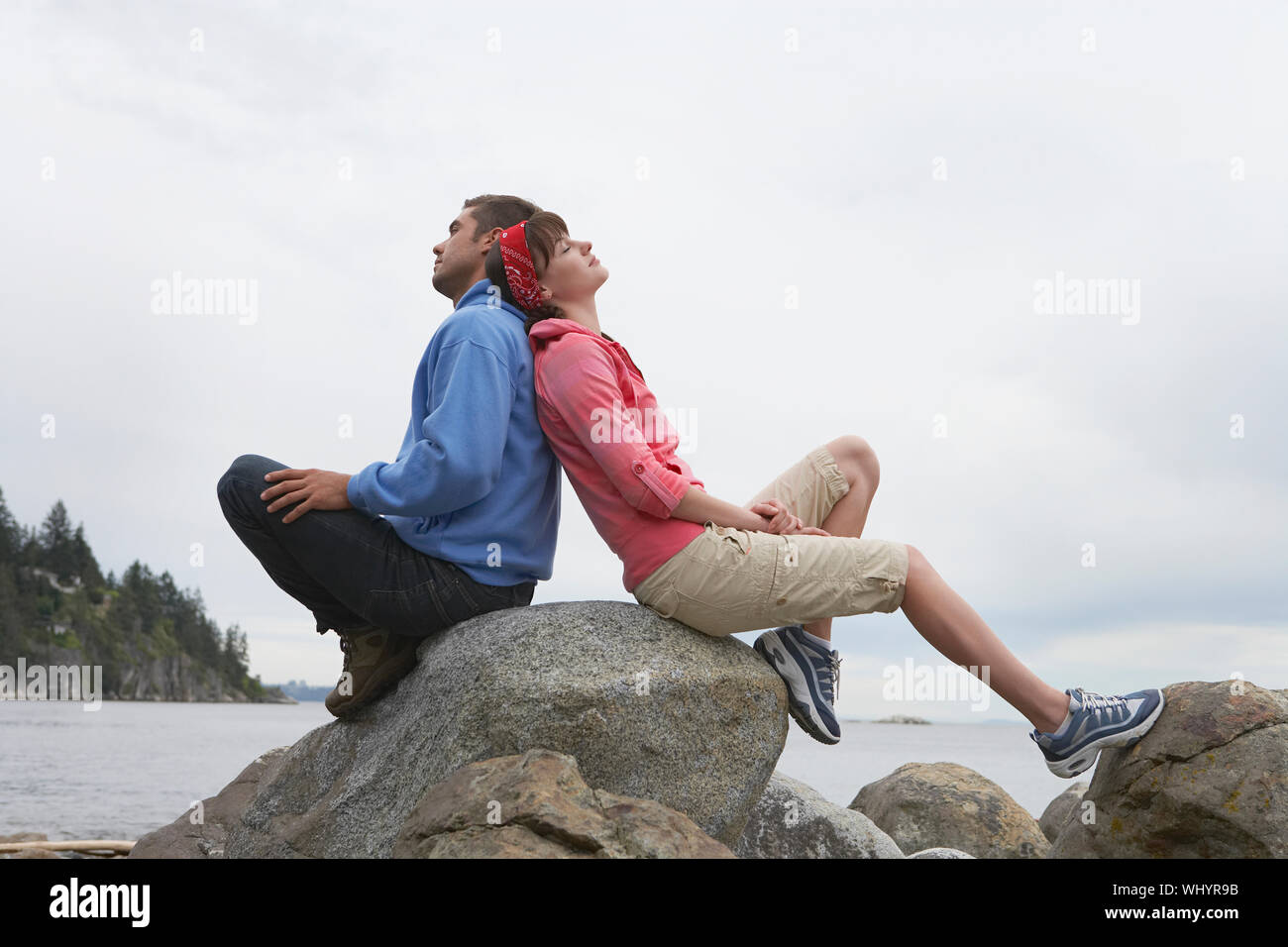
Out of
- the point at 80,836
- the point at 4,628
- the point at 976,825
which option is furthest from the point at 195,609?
the point at 976,825

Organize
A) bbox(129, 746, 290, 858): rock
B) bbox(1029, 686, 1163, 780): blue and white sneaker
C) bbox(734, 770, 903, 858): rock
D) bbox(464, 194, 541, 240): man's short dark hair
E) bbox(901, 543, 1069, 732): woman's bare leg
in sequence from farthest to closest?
bbox(129, 746, 290, 858): rock, bbox(734, 770, 903, 858): rock, bbox(464, 194, 541, 240): man's short dark hair, bbox(1029, 686, 1163, 780): blue and white sneaker, bbox(901, 543, 1069, 732): woman's bare leg

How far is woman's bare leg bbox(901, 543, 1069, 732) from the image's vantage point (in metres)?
5.22

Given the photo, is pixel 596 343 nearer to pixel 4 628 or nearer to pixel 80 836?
pixel 80 836

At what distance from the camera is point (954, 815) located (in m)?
8.81

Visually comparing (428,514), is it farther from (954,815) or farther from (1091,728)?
(954,815)

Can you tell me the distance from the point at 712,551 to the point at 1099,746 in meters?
2.21

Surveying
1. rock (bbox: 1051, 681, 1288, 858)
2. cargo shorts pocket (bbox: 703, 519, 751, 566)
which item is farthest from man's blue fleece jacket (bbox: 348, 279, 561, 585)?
rock (bbox: 1051, 681, 1288, 858)

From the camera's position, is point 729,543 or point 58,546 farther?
point 58,546

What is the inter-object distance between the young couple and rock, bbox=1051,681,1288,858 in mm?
181

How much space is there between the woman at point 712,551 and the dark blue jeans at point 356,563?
775 millimetres

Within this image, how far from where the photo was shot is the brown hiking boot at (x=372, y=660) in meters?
5.54

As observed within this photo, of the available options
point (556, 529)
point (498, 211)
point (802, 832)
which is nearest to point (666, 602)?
point (556, 529)

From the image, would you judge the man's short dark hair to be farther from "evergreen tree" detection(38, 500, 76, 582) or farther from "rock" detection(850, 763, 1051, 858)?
"evergreen tree" detection(38, 500, 76, 582)
